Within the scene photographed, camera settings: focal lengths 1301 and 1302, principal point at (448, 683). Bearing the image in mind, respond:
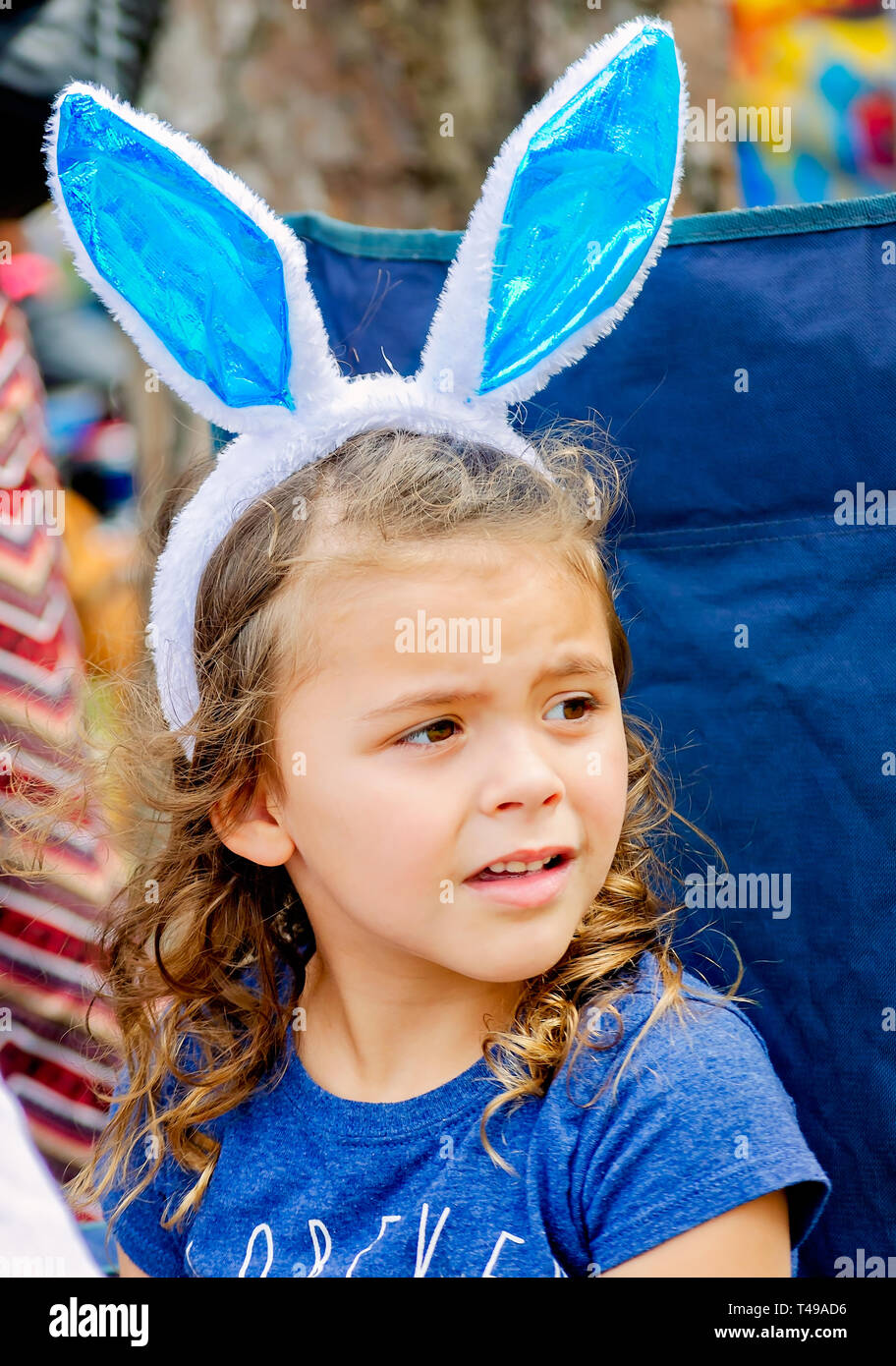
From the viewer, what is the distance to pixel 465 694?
0.94 m

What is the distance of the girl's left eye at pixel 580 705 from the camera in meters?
0.99

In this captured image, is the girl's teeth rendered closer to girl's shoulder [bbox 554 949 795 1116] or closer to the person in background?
girl's shoulder [bbox 554 949 795 1116]

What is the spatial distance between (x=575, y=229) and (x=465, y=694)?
1.29ft

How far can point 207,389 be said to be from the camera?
3.38 feet

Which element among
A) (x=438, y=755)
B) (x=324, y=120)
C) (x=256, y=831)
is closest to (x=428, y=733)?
(x=438, y=755)

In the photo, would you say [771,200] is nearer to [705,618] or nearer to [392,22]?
[392,22]

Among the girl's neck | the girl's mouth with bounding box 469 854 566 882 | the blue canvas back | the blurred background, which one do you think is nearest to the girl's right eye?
the girl's mouth with bounding box 469 854 566 882

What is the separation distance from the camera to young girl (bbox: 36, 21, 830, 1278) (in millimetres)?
937

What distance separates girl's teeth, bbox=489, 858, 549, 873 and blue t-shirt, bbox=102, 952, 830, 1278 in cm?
14

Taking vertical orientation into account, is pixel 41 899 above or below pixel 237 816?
below

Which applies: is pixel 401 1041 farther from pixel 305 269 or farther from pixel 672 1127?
pixel 305 269

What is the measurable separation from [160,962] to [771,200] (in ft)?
6.59

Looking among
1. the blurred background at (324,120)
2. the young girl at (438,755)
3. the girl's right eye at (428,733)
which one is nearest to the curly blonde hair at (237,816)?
the young girl at (438,755)

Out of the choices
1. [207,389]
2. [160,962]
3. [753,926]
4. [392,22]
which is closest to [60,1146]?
[160,962]
